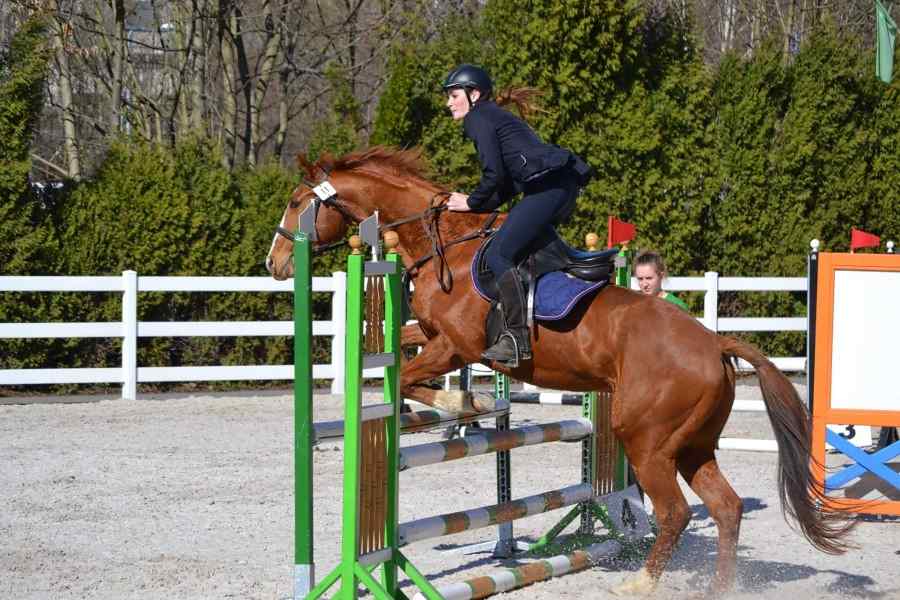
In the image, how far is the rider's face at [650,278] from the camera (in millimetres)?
6298

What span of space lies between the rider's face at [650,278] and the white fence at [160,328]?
5291 mm

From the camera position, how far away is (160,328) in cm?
1116

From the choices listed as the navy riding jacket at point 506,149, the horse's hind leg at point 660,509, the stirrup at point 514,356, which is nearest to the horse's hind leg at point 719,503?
the horse's hind leg at point 660,509

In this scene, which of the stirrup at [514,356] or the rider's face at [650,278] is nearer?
the stirrup at [514,356]

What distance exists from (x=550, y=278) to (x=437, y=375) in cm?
69

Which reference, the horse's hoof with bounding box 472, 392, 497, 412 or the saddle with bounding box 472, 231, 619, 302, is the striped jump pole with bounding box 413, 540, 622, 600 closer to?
the horse's hoof with bounding box 472, 392, 497, 412

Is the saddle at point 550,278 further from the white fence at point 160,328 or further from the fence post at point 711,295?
the fence post at point 711,295

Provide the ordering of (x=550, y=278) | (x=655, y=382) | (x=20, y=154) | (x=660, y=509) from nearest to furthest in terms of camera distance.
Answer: (x=655, y=382), (x=660, y=509), (x=550, y=278), (x=20, y=154)

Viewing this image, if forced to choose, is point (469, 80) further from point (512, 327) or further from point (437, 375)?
point (437, 375)

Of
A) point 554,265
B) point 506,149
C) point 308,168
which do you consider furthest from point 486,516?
point 308,168

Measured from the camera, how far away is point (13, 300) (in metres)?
11.4

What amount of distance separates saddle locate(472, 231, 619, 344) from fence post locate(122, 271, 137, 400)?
257 inches

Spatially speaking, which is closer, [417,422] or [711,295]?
[417,422]

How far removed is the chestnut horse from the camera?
4871 millimetres
